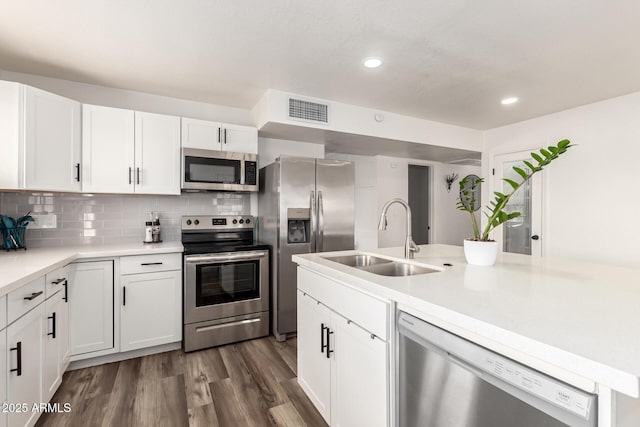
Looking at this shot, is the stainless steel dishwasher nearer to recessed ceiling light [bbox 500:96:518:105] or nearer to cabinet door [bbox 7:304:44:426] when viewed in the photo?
cabinet door [bbox 7:304:44:426]

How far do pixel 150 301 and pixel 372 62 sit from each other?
8.82ft

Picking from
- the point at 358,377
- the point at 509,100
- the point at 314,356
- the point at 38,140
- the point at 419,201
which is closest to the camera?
the point at 358,377

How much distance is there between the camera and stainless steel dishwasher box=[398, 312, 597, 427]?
2.31 feet

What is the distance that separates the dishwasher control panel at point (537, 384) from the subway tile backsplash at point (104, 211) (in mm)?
3011

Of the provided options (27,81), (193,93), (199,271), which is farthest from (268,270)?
(27,81)

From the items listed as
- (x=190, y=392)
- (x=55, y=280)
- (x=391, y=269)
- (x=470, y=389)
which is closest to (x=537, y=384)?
(x=470, y=389)

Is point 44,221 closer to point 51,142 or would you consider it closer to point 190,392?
point 51,142

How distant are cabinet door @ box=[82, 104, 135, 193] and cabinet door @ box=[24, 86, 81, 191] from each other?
0.06 metres

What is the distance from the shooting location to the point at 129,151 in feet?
8.78

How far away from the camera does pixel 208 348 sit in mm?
2703

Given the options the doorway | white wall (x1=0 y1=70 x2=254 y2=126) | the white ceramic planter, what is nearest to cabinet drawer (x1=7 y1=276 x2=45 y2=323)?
white wall (x1=0 y1=70 x2=254 y2=126)

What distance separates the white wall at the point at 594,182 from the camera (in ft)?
9.98

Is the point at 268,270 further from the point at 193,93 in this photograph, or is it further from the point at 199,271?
the point at 193,93

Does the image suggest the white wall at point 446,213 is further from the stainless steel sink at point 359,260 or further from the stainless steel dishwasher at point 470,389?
the stainless steel dishwasher at point 470,389
